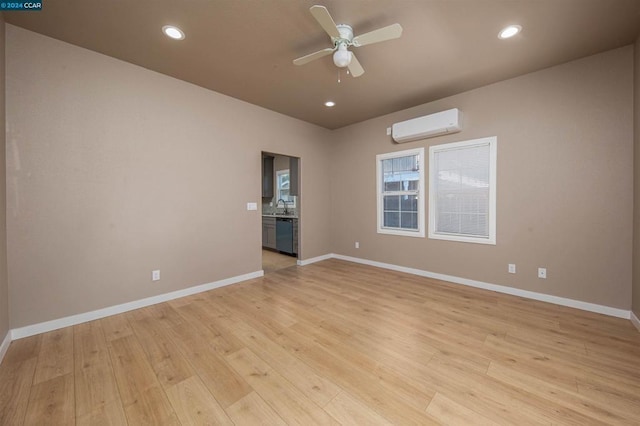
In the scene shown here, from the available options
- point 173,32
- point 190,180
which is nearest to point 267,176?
point 190,180

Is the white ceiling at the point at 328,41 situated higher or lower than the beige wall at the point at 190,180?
higher

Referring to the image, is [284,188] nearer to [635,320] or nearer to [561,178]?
[561,178]

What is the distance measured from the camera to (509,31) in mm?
2295

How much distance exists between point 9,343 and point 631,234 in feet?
19.8

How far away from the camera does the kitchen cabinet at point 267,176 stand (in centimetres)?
681

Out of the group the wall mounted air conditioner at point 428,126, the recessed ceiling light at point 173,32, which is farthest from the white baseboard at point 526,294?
the recessed ceiling light at point 173,32

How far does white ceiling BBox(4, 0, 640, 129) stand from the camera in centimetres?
201

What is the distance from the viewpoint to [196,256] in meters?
3.40

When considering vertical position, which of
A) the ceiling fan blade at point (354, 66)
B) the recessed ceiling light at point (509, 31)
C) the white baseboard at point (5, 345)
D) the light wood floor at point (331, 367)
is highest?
the recessed ceiling light at point (509, 31)

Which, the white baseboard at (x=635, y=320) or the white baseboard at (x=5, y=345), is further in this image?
the white baseboard at (x=635, y=320)

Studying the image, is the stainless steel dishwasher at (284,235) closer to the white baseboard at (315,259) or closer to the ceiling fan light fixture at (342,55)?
the white baseboard at (315,259)

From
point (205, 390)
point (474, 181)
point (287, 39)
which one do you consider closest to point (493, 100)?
point (474, 181)

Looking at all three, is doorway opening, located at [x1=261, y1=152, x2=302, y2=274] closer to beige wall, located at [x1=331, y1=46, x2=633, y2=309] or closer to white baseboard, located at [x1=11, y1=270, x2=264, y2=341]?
white baseboard, located at [x1=11, y1=270, x2=264, y2=341]

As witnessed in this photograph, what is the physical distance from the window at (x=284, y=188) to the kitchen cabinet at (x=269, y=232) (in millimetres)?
865
